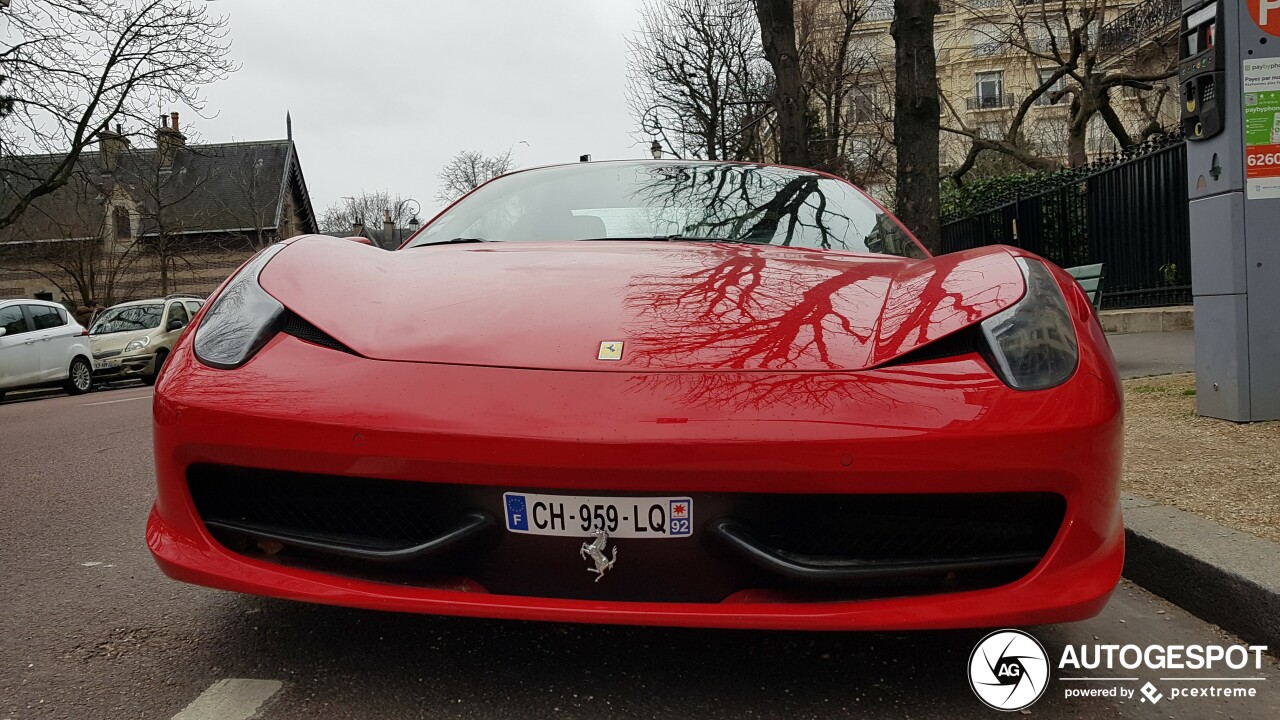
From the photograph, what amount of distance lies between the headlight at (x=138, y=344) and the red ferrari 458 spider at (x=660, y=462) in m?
16.5

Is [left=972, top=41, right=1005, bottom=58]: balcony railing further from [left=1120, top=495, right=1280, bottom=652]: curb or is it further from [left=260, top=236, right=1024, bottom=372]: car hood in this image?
[left=260, top=236, right=1024, bottom=372]: car hood

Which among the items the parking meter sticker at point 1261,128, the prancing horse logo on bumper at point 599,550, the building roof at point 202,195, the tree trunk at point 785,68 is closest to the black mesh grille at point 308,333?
the prancing horse logo on bumper at point 599,550

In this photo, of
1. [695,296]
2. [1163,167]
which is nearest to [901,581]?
[695,296]

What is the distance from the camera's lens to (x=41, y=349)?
47.0ft

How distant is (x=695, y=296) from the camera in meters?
2.05

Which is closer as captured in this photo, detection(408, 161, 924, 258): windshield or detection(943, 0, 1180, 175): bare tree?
detection(408, 161, 924, 258): windshield

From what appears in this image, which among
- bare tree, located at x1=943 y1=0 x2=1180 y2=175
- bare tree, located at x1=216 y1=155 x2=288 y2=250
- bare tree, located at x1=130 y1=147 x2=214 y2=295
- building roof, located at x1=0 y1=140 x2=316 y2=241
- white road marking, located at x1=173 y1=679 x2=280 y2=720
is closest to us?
white road marking, located at x1=173 y1=679 x2=280 y2=720

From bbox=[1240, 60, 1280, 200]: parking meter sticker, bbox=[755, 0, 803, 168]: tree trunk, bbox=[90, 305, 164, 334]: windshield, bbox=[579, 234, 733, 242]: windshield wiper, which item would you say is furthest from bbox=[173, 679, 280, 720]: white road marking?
bbox=[90, 305, 164, 334]: windshield

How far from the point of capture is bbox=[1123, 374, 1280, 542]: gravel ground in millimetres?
2912

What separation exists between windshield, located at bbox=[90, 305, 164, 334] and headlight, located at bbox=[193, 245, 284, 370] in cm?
1670

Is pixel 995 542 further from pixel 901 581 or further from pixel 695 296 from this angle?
pixel 695 296

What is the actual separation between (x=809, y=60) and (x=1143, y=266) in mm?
16687

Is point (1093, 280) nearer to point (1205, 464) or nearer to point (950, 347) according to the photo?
point (1205, 464)

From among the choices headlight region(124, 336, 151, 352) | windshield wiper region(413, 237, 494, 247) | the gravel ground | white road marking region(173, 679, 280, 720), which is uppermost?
windshield wiper region(413, 237, 494, 247)
